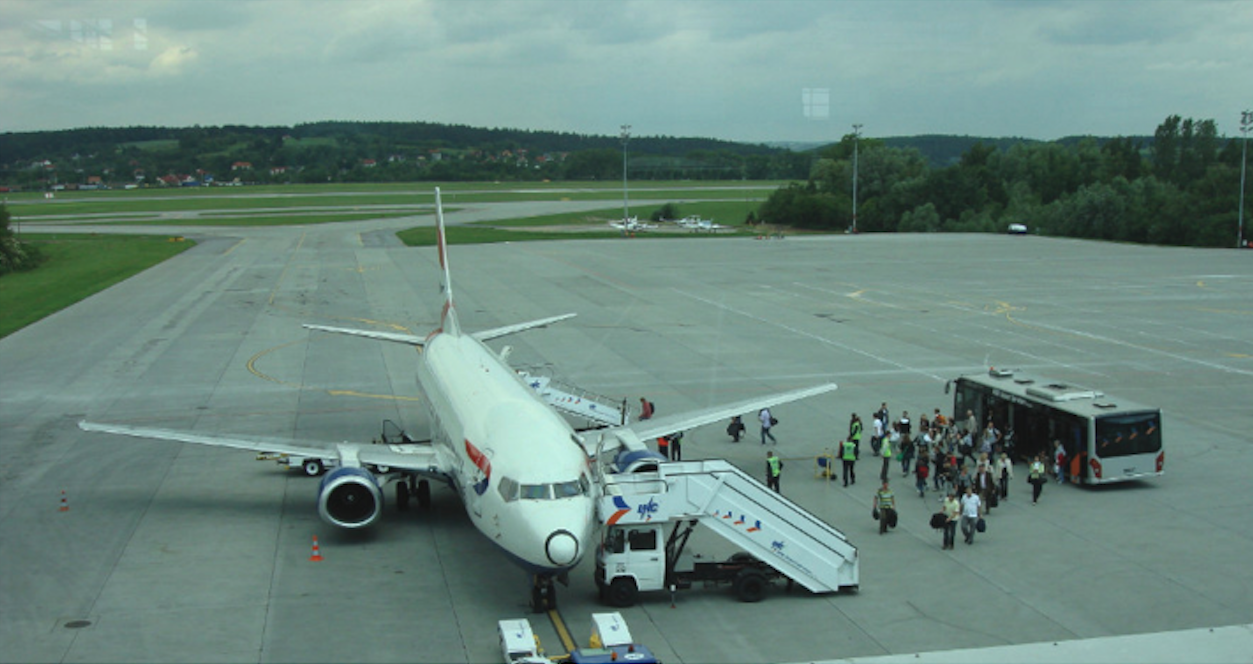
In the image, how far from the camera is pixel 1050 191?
179 meters

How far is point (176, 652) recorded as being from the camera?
21.7 m

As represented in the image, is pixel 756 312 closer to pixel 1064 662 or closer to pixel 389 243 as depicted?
pixel 1064 662

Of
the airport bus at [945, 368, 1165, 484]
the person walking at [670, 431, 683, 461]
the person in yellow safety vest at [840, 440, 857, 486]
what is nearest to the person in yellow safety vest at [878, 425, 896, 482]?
the person in yellow safety vest at [840, 440, 857, 486]

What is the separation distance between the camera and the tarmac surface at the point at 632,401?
76.0 ft

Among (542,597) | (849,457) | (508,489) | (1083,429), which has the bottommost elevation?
(542,597)

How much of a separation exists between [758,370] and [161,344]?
3272 centimetres

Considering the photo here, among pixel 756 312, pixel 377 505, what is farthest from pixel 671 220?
pixel 377 505

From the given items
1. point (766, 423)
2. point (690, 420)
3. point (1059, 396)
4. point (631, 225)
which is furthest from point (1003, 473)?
point (631, 225)

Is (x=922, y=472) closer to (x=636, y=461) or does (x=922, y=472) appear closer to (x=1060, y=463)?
(x=1060, y=463)

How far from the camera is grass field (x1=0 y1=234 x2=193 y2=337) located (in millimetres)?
76188

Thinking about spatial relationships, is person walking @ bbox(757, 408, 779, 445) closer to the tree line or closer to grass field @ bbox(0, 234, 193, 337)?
grass field @ bbox(0, 234, 193, 337)

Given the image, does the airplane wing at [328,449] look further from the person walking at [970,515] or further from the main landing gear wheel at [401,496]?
the person walking at [970,515]

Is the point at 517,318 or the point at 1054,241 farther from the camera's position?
the point at 1054,241

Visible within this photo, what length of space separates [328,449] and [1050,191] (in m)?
168
